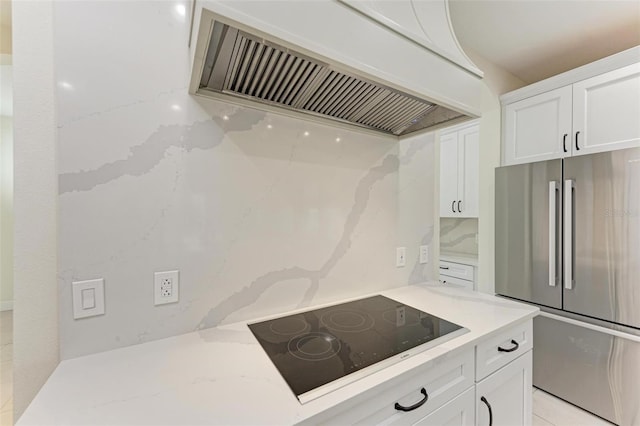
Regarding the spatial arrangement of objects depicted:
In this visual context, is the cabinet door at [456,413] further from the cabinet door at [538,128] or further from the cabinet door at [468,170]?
the cabinet door at [538,128]

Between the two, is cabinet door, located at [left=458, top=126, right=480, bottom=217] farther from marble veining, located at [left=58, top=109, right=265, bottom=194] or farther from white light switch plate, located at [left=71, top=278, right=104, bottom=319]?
white light switch plate, located at [left=71, top=278, right=104, bottom=319]

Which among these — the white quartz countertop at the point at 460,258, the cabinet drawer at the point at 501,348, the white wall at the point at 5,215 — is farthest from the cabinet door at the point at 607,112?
the white wall at the point at 5,215

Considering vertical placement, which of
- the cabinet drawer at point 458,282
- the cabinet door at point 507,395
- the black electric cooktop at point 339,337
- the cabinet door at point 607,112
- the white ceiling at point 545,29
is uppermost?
the white ceiling at point 545,29

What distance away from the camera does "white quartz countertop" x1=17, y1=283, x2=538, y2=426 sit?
603 mm

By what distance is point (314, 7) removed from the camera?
0.71m

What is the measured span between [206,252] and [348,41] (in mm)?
838

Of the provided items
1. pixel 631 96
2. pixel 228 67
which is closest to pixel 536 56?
pixel 631 96

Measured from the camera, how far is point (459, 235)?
3113 mm

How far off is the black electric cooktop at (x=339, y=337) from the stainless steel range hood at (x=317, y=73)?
840 mm

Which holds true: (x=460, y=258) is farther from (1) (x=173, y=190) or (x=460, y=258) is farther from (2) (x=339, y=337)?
(1) (x=173, y=190)

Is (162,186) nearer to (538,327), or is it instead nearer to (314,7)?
(314,7)

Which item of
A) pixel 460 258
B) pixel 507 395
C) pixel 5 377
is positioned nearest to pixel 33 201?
pixel 507 395

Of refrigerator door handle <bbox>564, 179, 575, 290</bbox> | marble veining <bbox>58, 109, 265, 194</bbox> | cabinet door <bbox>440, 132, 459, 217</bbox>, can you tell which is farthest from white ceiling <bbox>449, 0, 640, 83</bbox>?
marble veining <bbox>58, 109, 265, 194</bbox>

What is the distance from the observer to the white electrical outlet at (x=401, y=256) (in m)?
1.57
